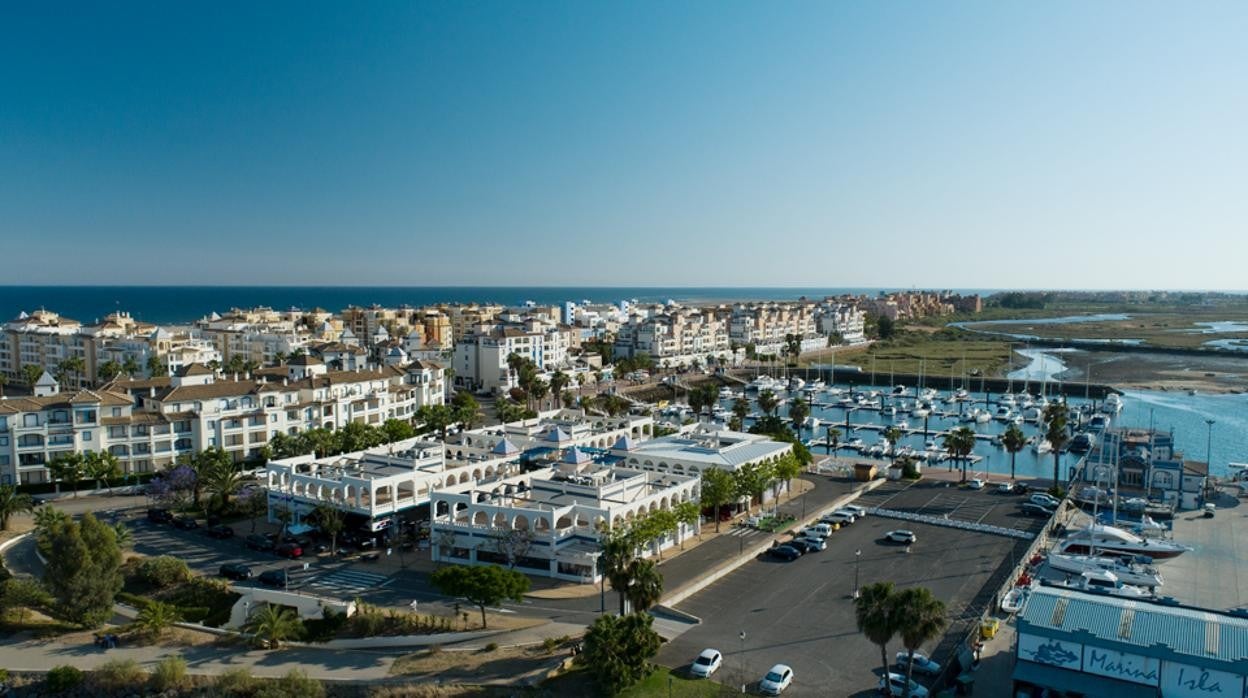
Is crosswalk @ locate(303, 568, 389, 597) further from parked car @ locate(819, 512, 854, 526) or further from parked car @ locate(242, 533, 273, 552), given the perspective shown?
parked car @ locate(819, 512, 854, 526)

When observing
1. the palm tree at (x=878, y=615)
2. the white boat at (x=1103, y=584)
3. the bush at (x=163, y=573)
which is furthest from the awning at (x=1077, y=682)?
the bush at (x=163, y=573)

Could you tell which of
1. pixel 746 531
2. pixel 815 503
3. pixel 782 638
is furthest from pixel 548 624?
pixel 815 503

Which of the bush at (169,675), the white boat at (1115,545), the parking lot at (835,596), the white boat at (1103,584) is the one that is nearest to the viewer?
the parking lot at (835,596)

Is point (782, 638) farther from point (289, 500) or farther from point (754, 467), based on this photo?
point (289, 500)

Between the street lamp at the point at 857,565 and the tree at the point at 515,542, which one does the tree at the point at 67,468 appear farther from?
the street lamp at the point at 857,565

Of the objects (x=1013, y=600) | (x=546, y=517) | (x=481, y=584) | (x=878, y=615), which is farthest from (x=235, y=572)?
(x=1013, y=600)

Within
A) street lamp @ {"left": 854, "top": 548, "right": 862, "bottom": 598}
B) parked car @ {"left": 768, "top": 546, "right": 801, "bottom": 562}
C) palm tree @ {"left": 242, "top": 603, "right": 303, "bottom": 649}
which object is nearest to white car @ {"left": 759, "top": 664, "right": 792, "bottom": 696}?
street lamp @ {"left": 854, "top": 548, "right": 862, "bottom": 598}
